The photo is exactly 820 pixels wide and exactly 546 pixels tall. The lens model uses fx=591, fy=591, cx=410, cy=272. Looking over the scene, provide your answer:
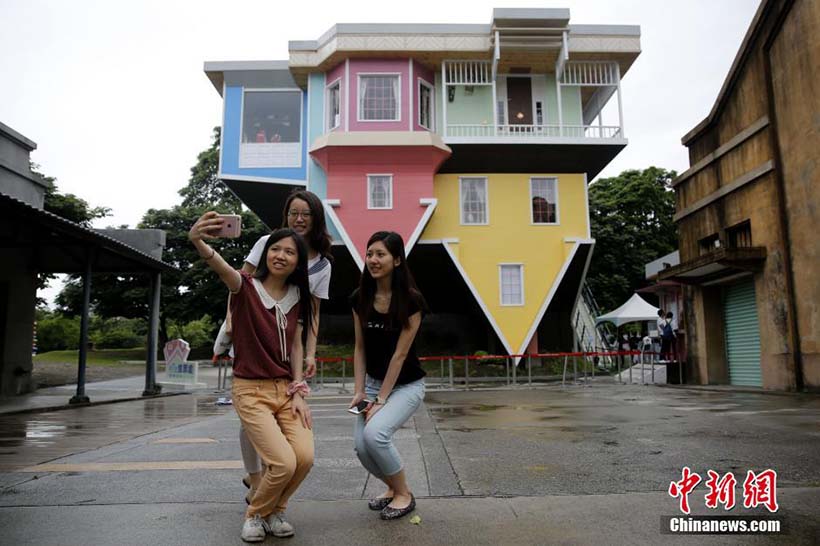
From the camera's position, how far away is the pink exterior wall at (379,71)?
68.8 ft

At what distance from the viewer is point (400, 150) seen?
20.4 meters

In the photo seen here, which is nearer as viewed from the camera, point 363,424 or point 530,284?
point 363,424

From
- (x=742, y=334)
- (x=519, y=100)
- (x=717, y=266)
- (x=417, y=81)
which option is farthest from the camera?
(x=519, y=100)

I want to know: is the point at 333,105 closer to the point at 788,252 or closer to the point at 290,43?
the point at 290,43

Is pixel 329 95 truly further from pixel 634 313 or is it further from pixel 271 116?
pixel 634 313

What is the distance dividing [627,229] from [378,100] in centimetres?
2183

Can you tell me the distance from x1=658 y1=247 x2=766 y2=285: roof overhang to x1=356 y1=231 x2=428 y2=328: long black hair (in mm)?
11831

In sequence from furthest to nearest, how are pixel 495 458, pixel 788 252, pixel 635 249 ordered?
1. pixel 635 249
2. pixel 788 252
3. pixel 495 458

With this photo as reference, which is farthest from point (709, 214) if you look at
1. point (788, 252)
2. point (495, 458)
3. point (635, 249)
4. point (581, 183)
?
point (635, 249)

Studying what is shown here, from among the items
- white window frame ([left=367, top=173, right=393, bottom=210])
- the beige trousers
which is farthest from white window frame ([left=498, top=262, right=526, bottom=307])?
the beige trousers

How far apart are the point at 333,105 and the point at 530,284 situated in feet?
32.1

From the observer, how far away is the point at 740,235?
48.4 ft

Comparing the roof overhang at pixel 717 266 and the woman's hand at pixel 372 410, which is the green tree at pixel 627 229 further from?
the woman's hand at pixel 372 410

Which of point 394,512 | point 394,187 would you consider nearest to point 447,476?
point 394,512
